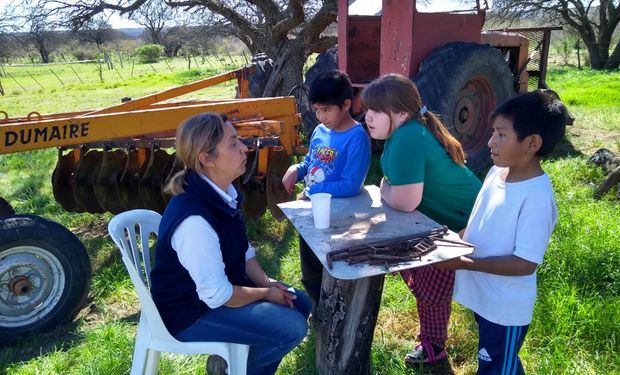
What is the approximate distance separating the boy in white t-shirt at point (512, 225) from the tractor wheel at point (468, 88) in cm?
283

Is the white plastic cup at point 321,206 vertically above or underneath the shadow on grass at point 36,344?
above

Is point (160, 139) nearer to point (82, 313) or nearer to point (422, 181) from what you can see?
point (82, 313)

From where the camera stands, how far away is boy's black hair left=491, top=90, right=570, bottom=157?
1.69 meters

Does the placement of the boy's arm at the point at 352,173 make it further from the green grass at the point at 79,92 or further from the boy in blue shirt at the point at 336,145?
the green grass at the point at 79,92

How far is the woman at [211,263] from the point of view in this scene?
5.57 feet

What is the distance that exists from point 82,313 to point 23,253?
59 cm

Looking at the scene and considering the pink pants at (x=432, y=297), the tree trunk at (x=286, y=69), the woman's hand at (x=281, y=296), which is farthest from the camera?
the tree trunk at (x=286, y=69)

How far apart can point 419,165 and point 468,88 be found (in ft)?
11.6

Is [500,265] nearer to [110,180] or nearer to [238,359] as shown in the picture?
[238,359]

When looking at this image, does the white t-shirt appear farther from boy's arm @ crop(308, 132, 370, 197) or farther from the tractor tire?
the tractor tire

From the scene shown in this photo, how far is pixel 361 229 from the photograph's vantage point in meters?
1.89

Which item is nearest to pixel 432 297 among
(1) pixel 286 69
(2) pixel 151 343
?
(2) pixel 151 343

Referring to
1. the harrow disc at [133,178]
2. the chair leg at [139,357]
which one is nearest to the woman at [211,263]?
the chair leg at [139,357]

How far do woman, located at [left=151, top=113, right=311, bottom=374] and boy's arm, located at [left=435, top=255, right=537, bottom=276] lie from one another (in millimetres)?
659
